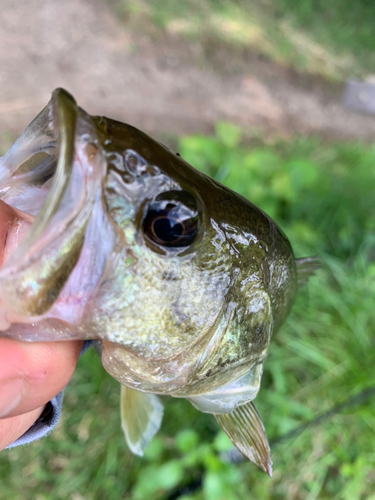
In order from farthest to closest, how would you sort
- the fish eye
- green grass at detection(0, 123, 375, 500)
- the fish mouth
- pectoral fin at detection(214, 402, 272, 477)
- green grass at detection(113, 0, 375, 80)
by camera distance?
green grass at detection(113, 0, 375, 80) < green grass at detection(0, 123, 375, 500) < pectoral fin at detection(214, 402, 272, 477) < the fish eye < the fish mouth

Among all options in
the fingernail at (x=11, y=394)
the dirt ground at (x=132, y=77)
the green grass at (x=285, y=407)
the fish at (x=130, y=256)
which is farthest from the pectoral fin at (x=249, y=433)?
the dirt ground at (x=132, y=77)

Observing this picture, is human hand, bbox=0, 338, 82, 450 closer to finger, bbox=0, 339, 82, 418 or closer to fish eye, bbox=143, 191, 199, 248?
finger, bbox=0, 339, 82, 418

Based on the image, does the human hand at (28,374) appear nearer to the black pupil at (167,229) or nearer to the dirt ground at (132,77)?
the black pupil at (167,229)

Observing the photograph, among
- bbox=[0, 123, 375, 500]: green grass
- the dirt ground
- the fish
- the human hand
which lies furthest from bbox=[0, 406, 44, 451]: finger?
the dirt ground

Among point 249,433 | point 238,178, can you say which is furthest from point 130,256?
point 238,178

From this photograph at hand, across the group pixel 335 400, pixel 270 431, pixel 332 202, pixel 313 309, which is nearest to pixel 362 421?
pixel 335 400

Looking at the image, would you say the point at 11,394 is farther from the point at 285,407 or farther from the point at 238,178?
the point at 238,178

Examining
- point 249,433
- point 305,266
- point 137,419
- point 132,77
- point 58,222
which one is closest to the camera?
point 58,222

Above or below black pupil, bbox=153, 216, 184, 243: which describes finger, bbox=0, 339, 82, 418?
below
